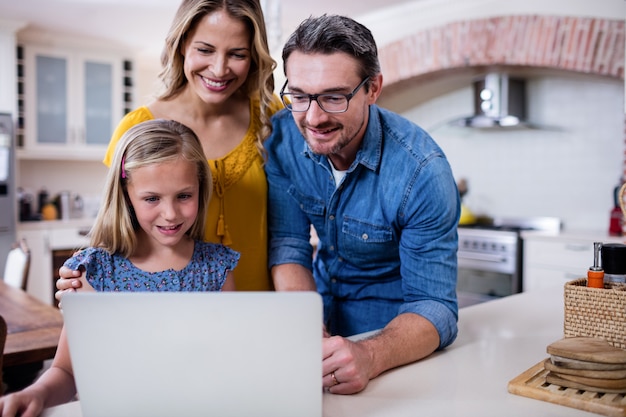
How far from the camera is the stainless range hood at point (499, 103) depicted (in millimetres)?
4656

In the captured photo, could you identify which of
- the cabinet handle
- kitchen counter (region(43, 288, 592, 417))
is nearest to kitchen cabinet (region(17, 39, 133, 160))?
the cabinet handle

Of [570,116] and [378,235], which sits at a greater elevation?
[570,116]

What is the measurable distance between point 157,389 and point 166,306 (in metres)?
0.13

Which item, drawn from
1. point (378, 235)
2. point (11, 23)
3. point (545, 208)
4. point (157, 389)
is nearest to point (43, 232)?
point (11, 23)

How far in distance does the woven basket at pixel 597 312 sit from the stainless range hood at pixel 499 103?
3656 millimetres

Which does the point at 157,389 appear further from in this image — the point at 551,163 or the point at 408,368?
the point at 551,163

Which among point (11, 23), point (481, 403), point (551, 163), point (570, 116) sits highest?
point (11, 23)

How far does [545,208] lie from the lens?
477cm

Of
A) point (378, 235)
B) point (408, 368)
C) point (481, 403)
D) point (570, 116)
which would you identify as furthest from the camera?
point (570, 116)

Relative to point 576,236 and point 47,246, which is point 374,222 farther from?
point 47,246

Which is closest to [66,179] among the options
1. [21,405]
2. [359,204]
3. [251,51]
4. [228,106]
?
[228,106]

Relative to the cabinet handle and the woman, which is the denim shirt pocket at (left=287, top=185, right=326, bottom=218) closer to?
the woman

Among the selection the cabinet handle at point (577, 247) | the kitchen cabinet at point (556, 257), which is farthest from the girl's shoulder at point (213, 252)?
the cabinet handle at point (577, 247)

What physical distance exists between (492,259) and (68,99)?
4181mm
